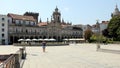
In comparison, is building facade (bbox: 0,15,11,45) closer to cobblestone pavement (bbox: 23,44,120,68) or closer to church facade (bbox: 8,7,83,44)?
church facade (bbox: 8,7,83,44)


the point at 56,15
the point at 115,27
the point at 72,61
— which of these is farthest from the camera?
the point at 56,15

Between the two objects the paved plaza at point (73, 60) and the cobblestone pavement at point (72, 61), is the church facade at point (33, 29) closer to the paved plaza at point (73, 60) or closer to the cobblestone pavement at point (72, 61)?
the paved plaza at point (73, 60)

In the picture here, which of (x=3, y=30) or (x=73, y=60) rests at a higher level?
(x=3, y=30)

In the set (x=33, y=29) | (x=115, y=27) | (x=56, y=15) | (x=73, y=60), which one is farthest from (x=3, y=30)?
(x=73, y=60)

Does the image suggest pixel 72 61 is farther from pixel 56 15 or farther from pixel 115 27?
pixel 56 15

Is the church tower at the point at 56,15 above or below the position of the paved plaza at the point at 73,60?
above

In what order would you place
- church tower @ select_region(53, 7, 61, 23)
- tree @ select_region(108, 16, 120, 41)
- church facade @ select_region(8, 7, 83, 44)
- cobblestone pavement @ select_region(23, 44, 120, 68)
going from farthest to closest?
church tower @ select_region(53, 7, 61, 23) < church facade @ select_region(8, 7, 83, 44) < tree @ select_region(108, 16, 120, 41) < cobblestone pavement @ select_region(23, 44, 120, 68)

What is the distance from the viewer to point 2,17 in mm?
109000

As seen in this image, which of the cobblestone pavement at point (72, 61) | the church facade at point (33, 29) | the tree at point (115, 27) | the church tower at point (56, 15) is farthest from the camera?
the church tower at point (56, 15)

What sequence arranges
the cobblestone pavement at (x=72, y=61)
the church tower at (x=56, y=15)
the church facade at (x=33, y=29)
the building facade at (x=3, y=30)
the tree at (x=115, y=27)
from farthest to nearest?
the church tower at (x=56, y=15)
the church facade at (x=33, y=29)
the building facade at (x=3, y=30)
the tree at (x=115, y=27)
the cobblestone pavement at (x=72, y=61)

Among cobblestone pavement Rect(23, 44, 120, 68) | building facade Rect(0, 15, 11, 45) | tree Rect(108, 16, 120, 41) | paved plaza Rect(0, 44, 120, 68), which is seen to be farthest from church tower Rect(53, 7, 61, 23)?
cobblestone pavement Rect(23, 44, 120, 68)

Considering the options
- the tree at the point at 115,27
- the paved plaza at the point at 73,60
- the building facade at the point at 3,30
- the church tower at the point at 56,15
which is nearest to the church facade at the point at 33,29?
the church tower at the point at 56,15

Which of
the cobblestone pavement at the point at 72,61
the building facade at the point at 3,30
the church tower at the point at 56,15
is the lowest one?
the cobblestone pavement at the point at 72,61

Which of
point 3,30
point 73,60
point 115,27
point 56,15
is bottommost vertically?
point 73,60
